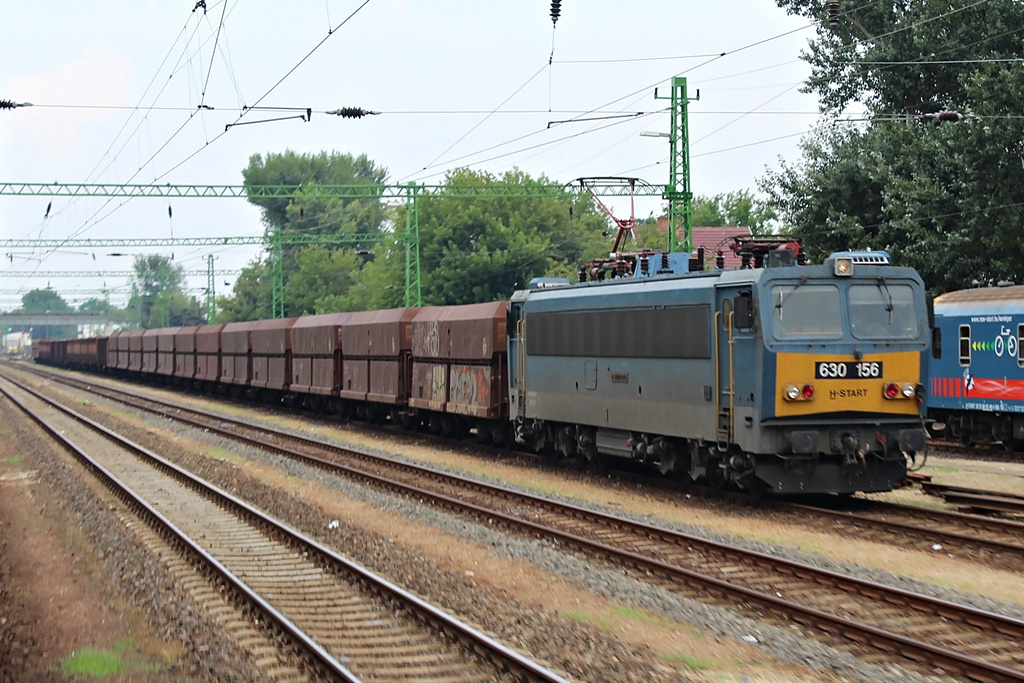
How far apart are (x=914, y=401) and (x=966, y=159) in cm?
1678

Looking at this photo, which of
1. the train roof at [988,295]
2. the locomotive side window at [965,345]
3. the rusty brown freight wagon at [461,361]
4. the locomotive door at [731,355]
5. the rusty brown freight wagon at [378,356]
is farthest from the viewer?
the rusty brown freight wagon at [378,356]

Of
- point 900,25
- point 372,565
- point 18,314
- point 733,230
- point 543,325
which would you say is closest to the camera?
point 372,565

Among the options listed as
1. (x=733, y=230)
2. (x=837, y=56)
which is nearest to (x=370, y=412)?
(x=837, y=56)

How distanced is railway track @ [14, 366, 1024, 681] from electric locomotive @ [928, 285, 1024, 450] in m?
11.2

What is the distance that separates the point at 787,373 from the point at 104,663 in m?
8.67

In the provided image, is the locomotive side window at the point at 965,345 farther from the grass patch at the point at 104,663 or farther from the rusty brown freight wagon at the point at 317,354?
the grass patch at the point at 104,663

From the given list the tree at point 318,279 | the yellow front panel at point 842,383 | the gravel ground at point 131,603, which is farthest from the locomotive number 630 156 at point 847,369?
the tree at point 318,279

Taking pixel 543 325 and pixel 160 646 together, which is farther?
pixel 543 325

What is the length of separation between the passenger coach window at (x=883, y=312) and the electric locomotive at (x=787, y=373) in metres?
0.02

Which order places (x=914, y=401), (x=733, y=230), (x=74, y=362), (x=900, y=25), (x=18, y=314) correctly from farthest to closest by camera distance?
(x=18, y=314)
(x=74, y=362)
(x=733, y=230)
(x=900, y=25)
(x=914, y=401)

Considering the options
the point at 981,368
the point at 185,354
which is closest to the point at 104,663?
the point at 981,368

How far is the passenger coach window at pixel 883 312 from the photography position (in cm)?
1409

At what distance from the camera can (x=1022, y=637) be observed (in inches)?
328

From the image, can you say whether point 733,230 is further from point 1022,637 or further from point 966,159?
point 1022,637
